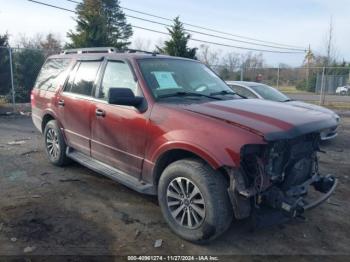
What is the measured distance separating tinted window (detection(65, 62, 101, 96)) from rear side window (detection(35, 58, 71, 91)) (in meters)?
0.36

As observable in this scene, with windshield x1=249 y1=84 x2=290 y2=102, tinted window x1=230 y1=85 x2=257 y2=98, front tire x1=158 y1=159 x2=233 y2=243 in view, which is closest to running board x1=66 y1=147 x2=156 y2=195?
front tire x1=158 y1=159 x2=233 y2=243

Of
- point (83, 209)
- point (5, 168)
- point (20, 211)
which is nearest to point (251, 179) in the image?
point (83, 209)

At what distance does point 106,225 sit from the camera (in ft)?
13.2

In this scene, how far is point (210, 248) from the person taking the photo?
362cm

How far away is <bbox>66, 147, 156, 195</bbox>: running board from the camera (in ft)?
13.7

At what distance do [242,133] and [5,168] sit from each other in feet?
15.2

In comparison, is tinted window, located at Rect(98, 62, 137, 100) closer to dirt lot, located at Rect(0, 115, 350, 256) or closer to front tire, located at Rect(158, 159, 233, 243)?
front tire, located at Rect(158, 159, 233, 243)

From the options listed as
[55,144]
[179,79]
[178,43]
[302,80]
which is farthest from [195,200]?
[302,80]

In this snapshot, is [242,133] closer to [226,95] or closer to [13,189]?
[226,95]

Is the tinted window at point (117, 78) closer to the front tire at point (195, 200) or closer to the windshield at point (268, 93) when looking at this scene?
the front tire at point (195, 200)

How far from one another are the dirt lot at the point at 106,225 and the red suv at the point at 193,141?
35cm

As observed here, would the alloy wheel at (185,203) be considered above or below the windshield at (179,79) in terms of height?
below

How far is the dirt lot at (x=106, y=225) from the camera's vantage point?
3595 mm

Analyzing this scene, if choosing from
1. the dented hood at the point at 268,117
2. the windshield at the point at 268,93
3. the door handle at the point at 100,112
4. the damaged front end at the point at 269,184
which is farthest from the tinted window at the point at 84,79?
the windshield at the point at 268,93
